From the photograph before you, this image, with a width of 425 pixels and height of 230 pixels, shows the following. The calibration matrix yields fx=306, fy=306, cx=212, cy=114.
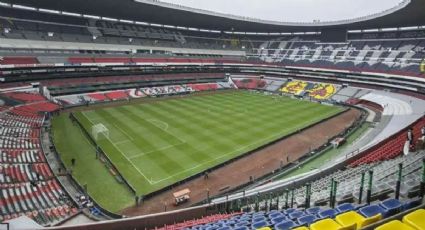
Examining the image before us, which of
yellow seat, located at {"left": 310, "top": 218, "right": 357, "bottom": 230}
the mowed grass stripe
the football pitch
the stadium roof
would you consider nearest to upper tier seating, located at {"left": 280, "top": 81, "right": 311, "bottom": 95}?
the football pitch

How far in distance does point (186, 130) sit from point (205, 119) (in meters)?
6.03

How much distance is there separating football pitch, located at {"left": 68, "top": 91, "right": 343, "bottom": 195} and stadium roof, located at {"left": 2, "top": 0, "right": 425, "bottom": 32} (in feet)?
61.4

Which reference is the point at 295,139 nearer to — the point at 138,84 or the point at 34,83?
the point at 138,84

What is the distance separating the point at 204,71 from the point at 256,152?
50645 mm

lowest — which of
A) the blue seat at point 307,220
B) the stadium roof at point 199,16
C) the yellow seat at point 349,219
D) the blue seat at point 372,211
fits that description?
the blue seat at point 307,220

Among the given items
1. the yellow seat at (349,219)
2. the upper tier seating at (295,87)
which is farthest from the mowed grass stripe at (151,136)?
the upper tier seating at (295,87)

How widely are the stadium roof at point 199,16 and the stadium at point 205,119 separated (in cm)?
48

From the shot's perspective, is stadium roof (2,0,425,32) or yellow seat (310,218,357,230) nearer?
yellow seat (310,218,357,230)

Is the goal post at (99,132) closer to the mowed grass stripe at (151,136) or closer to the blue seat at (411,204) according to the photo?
the mowed grass stripe at (151,136)

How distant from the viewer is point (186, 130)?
126ft

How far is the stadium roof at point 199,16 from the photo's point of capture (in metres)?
53.6

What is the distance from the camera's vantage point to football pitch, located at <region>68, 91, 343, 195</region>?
92.2 ft

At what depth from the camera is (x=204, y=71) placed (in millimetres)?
79875

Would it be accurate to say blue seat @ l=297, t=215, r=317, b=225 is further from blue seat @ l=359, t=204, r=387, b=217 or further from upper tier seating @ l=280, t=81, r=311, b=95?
upper tier seating @ l=280, t=81, r=311, b=95
